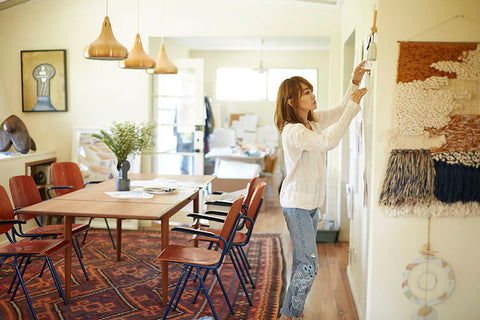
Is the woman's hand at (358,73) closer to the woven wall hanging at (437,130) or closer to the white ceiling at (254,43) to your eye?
the woven wall hanging at (437,130)

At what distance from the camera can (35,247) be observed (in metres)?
3.93

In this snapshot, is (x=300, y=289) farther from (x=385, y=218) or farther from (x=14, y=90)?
(x=14, y=90)

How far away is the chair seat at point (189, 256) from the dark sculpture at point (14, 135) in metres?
3.04

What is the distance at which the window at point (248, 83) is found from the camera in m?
12.1

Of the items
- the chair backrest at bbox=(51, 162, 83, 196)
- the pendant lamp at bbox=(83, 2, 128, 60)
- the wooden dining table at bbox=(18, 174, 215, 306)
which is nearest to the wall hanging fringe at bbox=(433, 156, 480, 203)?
the wooden dining table at bbox=(18, 174, 215, 306)

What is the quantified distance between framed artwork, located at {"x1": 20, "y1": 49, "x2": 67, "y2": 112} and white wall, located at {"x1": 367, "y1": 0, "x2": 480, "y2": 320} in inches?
195

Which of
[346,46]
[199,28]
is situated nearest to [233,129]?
[199,28]

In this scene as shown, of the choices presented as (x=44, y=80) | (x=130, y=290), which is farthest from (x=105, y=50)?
(x=44, y=80)

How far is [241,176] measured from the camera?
846cm

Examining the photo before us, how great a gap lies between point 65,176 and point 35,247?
5.76ft

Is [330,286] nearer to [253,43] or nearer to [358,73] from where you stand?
[358,73]

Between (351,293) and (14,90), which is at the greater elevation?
(14,90)

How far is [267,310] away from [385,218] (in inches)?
52.2

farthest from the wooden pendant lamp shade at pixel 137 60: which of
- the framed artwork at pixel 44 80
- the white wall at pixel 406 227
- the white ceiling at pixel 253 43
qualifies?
the white ceiling at pixel 253 43
